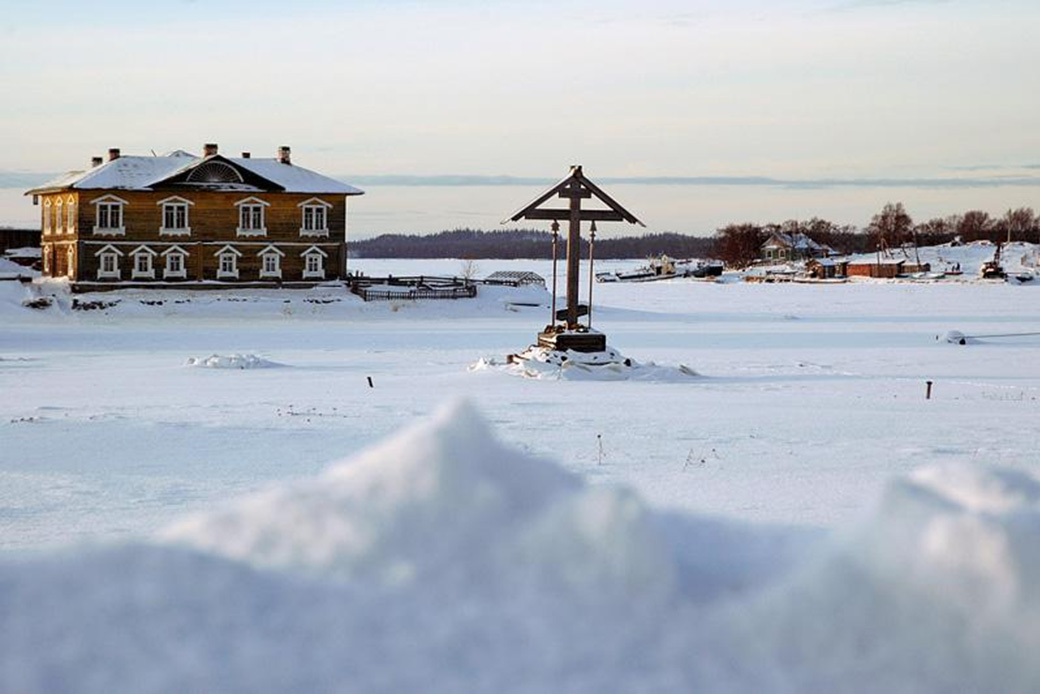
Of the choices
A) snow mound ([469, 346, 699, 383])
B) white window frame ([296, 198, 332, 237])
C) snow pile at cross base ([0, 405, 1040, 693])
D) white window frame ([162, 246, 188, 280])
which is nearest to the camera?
snow pile at cross base ([0, 405, 1040, 693])

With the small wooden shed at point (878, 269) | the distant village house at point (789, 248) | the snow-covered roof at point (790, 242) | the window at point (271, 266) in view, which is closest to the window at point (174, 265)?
the window at point (271, 266)

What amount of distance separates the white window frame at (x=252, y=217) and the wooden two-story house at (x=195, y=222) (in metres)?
0.05

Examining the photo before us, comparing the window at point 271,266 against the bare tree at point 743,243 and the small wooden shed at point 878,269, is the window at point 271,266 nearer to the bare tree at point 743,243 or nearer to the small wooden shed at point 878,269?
the small wooden shed at point 878,269

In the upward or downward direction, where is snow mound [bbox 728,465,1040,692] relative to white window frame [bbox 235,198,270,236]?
downward

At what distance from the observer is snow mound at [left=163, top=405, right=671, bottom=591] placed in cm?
305

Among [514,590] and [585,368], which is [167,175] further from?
[514,590]

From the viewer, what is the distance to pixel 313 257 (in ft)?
181

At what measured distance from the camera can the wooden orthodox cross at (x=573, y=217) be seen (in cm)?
2289

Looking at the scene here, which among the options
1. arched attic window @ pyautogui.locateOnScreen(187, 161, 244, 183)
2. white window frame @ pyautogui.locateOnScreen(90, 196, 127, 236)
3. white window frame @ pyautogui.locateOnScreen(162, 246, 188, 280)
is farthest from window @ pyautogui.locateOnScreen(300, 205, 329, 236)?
white window frame @ pyautogui.locateOnScreen(90, 196, 127, 236)

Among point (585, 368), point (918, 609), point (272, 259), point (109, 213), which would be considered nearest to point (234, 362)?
point (585, 368)

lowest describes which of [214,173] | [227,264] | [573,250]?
[227,264]

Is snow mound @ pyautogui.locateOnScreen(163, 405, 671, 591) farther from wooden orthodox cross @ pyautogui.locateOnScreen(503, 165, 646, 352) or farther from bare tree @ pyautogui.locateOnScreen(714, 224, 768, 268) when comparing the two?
bare tree @ pyautogui.locateOnScreen(714, 224, 768, 268)

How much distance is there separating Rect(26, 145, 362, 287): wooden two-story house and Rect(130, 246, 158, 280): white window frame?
46 mm

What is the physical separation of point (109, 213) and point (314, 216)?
9.32 meters
